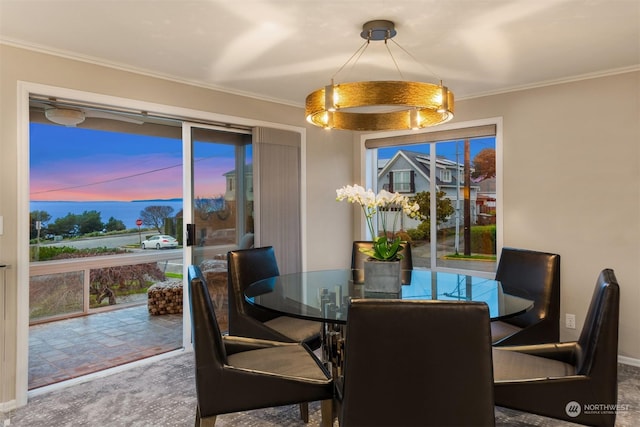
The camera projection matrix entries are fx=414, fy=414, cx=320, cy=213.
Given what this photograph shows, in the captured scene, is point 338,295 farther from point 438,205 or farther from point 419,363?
point 438,205

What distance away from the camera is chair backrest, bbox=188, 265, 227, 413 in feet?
5.88

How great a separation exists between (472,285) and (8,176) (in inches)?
118

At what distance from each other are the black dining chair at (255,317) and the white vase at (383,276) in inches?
18.8

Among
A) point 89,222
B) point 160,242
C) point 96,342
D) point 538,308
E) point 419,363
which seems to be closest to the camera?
point 419,363

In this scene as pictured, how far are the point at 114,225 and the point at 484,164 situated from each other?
14.9 ft

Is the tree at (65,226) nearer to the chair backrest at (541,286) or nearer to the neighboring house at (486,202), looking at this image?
the neighboring house at (486,202)

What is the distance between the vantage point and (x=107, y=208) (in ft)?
17.6

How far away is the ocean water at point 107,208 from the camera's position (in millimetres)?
4922

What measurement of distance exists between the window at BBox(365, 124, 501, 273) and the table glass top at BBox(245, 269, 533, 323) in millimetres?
1403

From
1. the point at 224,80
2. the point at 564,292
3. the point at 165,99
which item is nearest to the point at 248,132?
the point at 224,80

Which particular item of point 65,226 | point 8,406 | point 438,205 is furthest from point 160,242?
point 438,205

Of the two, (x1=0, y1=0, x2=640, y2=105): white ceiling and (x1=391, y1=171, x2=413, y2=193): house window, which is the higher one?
(x1=0, y1=0, x2=640, y2=105): white ceiling

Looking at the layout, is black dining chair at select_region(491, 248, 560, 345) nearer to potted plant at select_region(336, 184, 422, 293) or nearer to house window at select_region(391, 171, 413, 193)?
potted plant at select_region(336, 184, 422, 293)

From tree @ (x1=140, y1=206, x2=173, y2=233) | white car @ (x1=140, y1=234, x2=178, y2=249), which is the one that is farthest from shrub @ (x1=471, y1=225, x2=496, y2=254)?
tree @ (x1=140, y1=206, x2=173, y2=233)
